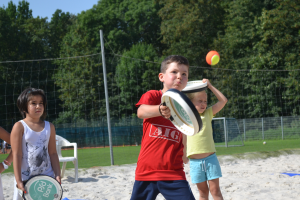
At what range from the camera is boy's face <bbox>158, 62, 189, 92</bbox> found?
2.15m

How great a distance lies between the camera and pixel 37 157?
262cm

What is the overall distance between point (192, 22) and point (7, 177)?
23372 mm

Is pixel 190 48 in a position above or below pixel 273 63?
above

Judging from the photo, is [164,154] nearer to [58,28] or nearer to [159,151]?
[159,151]

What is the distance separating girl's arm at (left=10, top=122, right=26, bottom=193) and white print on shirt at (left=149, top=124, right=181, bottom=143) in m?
1.08

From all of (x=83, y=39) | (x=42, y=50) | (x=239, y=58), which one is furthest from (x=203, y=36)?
(x=42, y=50)

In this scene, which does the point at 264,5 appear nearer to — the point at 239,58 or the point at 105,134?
the point at 239,58

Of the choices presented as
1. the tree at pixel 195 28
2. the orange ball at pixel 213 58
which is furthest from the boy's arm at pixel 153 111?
the tree at pixel 195 28

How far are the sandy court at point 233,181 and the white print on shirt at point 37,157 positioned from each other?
189cm

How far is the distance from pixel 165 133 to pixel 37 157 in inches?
43.8

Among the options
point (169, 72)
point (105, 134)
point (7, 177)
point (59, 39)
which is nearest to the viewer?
point (169, 72)

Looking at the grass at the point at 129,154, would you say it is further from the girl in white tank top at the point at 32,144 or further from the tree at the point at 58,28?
the tree at the point at 58,28

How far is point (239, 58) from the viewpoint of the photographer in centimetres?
2497

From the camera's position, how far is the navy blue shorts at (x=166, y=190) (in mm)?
2174
